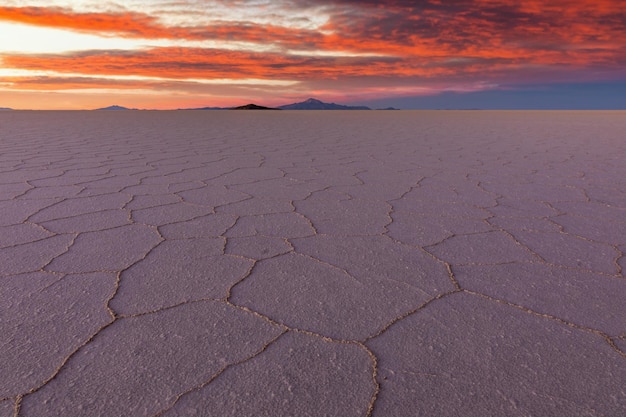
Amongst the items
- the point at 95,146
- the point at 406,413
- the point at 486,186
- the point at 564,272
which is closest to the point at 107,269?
the point at 406,413

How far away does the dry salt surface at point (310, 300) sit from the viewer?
1.04 m

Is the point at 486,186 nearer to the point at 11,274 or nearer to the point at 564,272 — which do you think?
the point at 564,272

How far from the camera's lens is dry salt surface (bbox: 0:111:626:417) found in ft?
3.42

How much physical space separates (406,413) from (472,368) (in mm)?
232

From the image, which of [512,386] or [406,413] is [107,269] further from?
[512,386]

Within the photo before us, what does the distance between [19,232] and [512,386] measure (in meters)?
1.98

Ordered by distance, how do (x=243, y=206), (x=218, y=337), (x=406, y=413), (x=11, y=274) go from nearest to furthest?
(x=406, y=413), (x=218, y=337), (x=11, y=274), (x=243, y=206)

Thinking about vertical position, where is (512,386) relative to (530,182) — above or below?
above

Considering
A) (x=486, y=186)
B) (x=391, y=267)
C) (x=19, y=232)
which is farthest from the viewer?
(x=486, y=186)

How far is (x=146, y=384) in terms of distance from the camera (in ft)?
3.49

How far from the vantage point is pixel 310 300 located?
58.5 inches

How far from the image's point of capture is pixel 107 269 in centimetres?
171

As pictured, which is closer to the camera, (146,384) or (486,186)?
(146,384)

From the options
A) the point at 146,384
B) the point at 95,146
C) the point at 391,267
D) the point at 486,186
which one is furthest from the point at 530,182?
the point at 95,146
